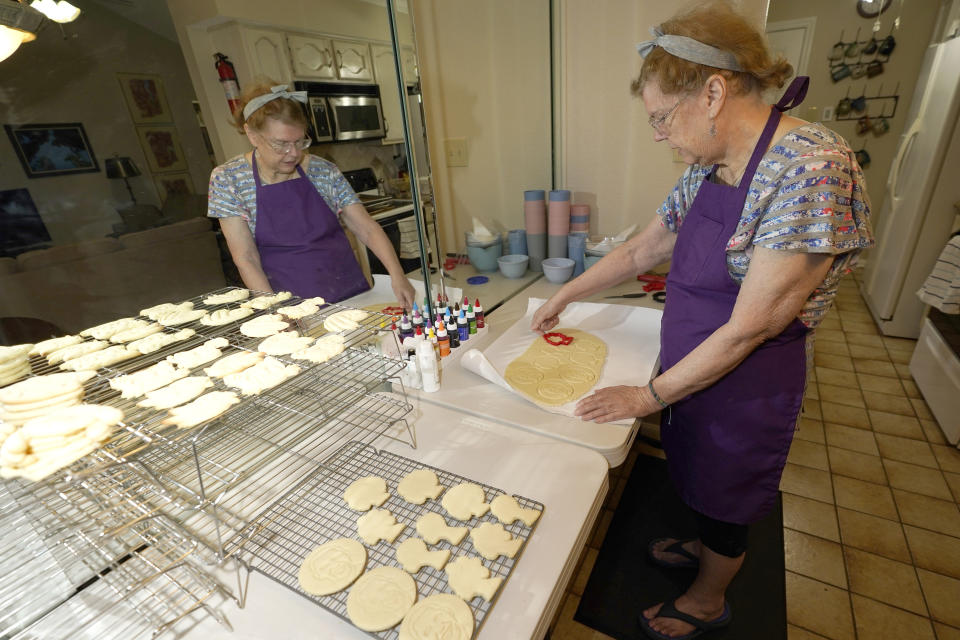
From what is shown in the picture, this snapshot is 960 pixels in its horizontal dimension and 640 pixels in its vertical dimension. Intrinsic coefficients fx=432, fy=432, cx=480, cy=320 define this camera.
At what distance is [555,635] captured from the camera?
1477mm

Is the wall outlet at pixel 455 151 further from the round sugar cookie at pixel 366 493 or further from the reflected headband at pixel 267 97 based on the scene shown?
the round sugar cookie at pixel 366 493

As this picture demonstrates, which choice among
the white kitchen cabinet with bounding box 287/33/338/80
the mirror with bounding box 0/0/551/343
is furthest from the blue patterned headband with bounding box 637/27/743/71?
the white kitchen cabinet with bounding box 287/33/338/80

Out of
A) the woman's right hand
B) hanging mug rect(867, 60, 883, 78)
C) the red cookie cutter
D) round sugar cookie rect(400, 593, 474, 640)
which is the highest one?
hanging mug rect(867, 60, 883, 78)

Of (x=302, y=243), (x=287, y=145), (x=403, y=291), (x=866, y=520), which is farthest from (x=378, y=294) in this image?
(x=866, y=520)

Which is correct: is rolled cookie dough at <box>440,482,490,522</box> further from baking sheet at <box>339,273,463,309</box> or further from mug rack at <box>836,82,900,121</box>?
mug rack at <box>836,82,900,121</box>

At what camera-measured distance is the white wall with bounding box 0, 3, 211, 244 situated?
34.0 inches

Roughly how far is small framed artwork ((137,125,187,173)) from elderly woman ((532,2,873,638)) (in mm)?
1072

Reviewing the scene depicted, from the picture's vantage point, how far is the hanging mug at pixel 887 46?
150 inches

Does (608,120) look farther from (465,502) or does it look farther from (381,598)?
(381,598)

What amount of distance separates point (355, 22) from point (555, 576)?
1346 millimetres

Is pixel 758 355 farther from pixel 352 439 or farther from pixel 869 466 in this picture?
pixel 869 466

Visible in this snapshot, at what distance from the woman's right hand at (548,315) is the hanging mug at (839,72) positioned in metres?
4.65

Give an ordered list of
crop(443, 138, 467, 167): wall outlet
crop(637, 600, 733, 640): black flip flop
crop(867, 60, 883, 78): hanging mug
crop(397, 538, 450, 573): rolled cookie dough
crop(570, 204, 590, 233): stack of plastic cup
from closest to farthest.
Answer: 1. crop(397, 538, 450, 573): rolled cookie dough
2. crop(637, 600, 733, 640): black flip flop
3. crop(443, 138, 467, 167): wall outlet
4. crop(570, 204, 590, 233): stack of plastic cup
5. crop(867, 60, 883, 78): hanging mug

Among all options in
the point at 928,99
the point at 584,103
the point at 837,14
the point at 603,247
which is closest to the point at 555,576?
the point at 603,247
